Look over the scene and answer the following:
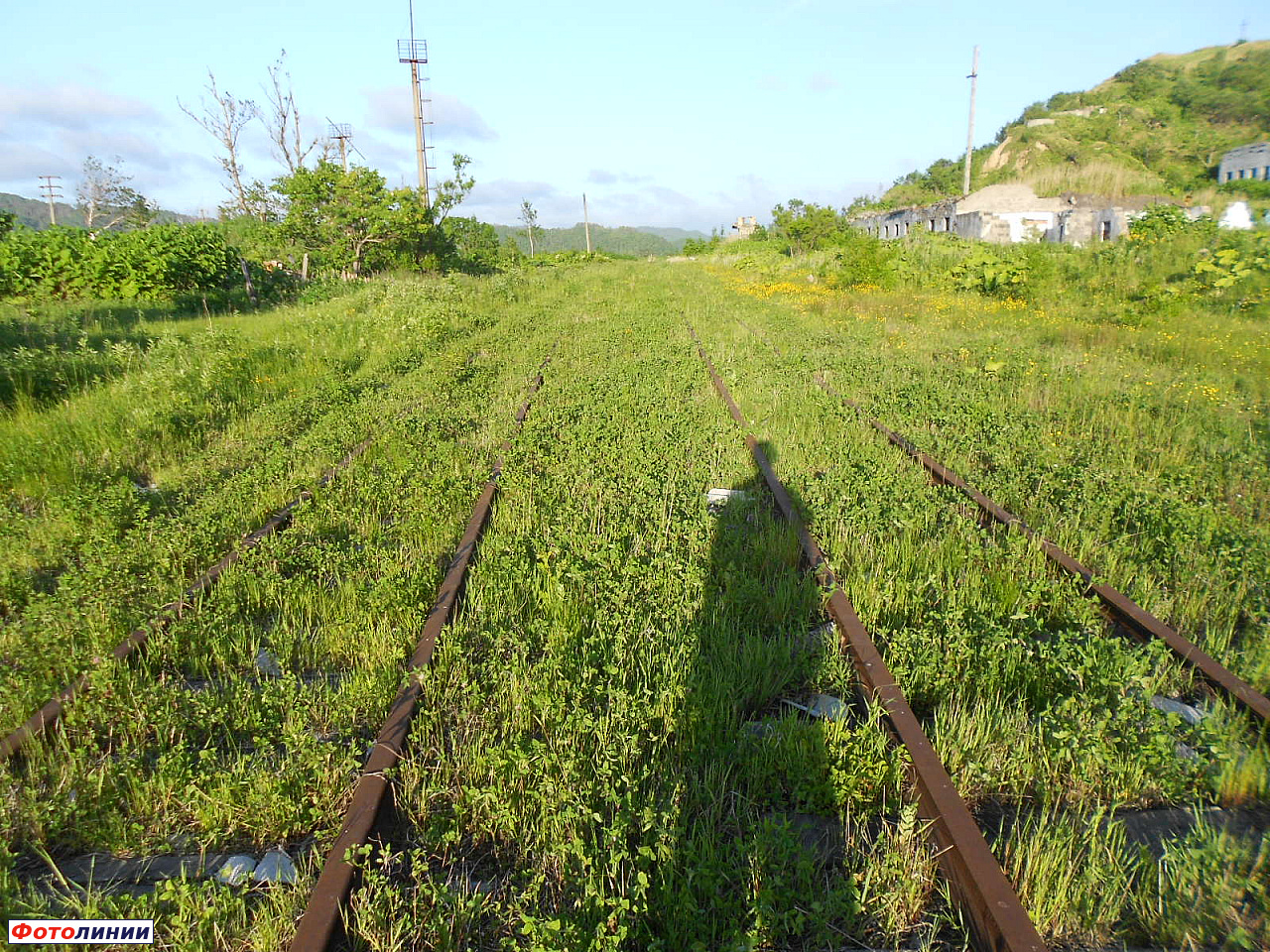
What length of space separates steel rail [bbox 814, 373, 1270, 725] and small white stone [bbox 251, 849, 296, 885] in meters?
3.65

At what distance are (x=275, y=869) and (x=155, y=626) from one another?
5.94 ft

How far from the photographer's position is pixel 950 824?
2256 mm

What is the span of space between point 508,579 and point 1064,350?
33.6 ft

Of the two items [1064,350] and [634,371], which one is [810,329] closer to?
[1064,350]

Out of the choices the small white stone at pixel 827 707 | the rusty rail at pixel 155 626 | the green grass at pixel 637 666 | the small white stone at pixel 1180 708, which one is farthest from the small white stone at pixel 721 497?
the rusty rail at pixel 155 626

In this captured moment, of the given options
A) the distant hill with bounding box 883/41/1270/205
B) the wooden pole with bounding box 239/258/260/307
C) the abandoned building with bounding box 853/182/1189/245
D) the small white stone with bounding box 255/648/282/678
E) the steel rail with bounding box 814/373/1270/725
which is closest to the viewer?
the steel rail with bounding box 814/373/1270/725

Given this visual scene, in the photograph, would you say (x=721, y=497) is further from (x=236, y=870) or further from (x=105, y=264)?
(x=105, y=264)

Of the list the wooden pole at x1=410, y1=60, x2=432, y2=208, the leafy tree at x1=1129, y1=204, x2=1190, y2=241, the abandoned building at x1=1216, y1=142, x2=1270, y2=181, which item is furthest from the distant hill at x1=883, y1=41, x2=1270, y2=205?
the wooden pole at x1=410, y1=60, x2=432, y2=208

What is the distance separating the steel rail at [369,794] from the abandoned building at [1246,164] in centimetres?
4673

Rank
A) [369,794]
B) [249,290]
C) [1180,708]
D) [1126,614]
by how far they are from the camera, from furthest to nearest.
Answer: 1. [249,290]
2. [1126,614]
3. [1180,708]
4. [369,794]

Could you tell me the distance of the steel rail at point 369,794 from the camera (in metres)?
2.03

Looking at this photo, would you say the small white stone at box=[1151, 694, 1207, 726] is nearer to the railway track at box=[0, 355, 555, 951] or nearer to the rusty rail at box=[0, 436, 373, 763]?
the railway track at box=[0, 355, 555, 951]

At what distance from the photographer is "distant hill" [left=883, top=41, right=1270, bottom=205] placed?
35469 millimetres

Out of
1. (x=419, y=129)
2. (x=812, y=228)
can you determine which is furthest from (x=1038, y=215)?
(x=419, y=129)
